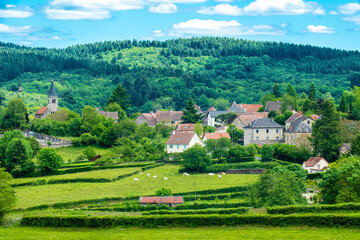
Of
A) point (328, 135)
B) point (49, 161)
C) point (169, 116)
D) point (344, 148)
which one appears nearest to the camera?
point (344, 148)

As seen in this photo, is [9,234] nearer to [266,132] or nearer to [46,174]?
[46,174]

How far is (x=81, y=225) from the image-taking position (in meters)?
35.0

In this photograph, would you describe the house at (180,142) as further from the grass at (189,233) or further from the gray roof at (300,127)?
the grass at (189,233)

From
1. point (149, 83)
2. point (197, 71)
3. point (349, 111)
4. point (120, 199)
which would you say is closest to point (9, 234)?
point (120, 199)

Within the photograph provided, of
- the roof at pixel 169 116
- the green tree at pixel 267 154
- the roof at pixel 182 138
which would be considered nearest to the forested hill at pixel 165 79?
the roof at pixel 169 116

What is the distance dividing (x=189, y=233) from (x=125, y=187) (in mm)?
25725

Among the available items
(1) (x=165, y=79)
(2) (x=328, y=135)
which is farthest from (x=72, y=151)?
(1) (x=165, y=79)

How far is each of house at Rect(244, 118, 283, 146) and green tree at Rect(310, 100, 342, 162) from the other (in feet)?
41.4

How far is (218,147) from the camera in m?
70.4

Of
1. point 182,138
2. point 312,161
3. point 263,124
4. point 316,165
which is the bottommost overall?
point 316,165

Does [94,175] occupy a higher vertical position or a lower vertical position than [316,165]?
lower

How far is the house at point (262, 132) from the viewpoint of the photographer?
253 ft

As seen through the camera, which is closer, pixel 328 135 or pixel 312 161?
pixel 312 161

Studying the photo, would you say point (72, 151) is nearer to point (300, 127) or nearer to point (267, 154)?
point (267, 154)
